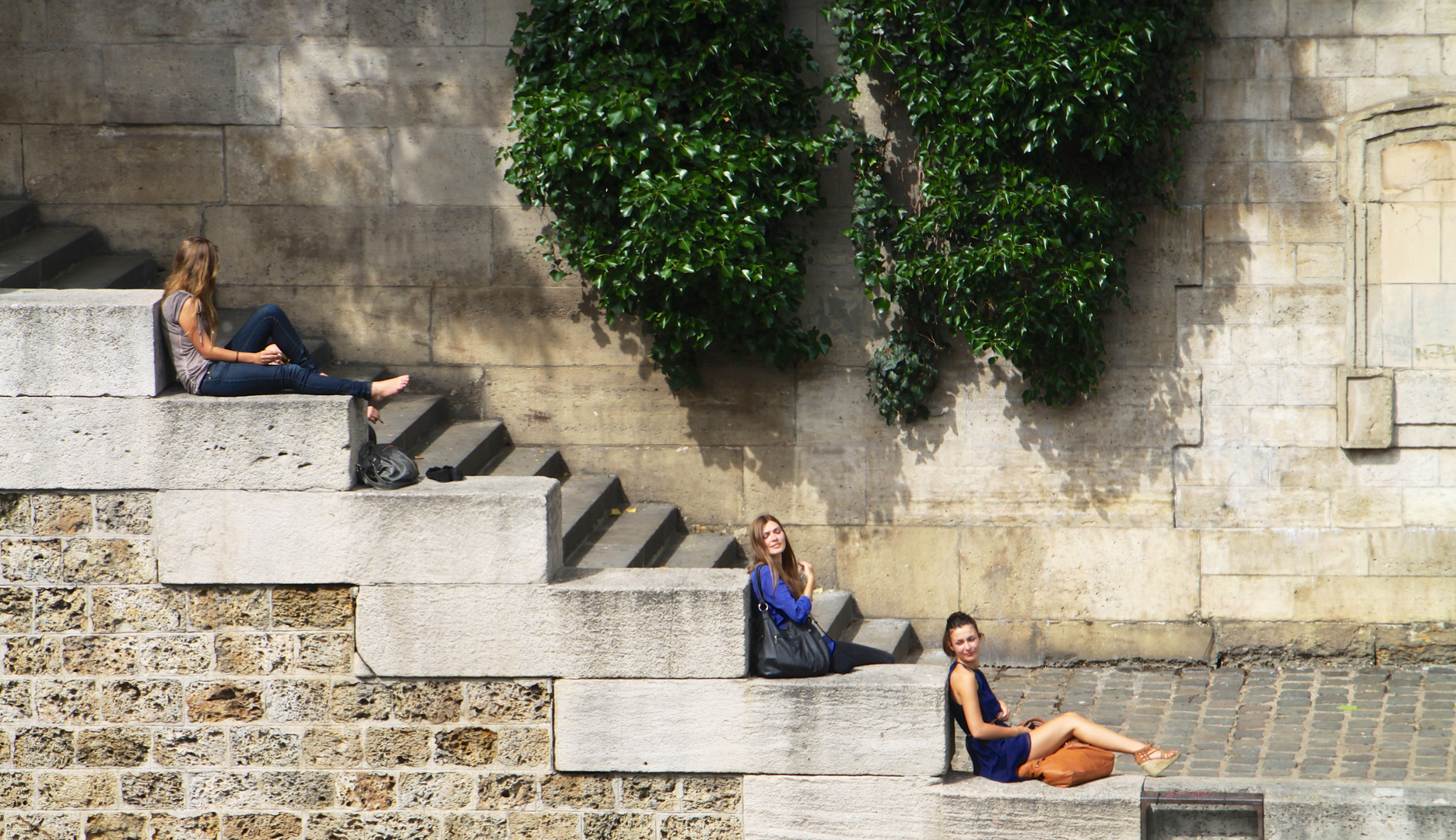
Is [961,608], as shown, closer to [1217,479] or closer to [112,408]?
[1217,479]

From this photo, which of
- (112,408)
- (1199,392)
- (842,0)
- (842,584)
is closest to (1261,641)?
(1199,392)

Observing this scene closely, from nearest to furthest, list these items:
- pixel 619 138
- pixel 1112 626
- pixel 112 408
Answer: pixel 112 408 < pixel 619 138 < pixel 1112 626

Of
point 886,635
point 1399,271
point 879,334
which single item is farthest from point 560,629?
point 1399,271

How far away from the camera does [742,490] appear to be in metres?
8.43

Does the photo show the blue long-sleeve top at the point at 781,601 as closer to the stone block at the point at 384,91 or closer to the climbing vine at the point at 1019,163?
the climbing vine at the point at 1019,163

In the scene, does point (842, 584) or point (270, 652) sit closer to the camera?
point (270, 652)

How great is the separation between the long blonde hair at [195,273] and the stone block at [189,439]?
40 centimetres

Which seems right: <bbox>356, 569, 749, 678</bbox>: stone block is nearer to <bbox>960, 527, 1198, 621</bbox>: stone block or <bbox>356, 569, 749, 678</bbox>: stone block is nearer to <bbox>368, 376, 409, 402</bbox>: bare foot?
<bbox>368, 376, 409, 402</bbox>: bare foot

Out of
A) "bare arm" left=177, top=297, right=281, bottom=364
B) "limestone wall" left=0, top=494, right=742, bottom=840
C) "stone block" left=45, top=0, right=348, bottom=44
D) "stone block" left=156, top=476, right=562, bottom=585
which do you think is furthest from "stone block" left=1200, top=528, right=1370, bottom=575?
"stone block" left=45, top=0, right=348, bottom=44

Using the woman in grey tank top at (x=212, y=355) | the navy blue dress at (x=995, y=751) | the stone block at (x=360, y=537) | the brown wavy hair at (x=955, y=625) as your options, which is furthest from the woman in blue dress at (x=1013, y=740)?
the woman in grey tank top at (x=212, y=355)

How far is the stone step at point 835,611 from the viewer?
25.2 feet

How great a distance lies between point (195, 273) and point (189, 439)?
712mm

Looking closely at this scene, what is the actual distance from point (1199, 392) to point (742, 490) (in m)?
2.85

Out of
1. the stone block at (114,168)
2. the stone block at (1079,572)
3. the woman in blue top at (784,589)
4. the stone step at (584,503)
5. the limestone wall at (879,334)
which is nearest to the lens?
the woman in blue top at (784,589)
